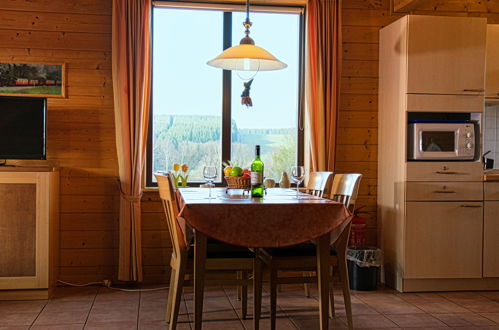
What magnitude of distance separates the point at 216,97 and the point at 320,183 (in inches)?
52.2

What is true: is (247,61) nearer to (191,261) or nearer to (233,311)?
(191,261)

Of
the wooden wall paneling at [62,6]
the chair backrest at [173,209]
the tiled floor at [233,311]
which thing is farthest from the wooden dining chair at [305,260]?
the wooden wall paneling at [62,6]

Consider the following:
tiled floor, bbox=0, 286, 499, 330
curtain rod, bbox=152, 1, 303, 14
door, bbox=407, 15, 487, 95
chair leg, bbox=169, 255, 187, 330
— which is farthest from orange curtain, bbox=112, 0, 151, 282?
door, bbox=407, 15, 487, 95

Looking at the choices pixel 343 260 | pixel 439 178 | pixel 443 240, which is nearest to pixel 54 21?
pixel 343 260

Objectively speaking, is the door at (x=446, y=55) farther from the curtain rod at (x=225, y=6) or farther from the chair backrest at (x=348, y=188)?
the chair backrest at (x=348, y=188)

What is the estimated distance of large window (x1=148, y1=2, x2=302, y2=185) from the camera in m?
4.77

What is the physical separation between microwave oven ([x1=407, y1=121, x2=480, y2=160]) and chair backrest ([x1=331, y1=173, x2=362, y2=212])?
990 millimetres

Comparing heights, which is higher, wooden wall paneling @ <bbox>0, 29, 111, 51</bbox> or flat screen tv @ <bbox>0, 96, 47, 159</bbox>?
wooden wall paneling @ <bbox>0, 29, 111, 51</bbox>

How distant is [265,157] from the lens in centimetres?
490

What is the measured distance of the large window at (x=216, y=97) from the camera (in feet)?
15.7

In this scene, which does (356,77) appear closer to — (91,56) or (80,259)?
(91,56)

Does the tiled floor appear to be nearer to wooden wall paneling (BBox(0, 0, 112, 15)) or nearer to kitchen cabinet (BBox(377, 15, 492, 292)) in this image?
kitchen cabinet (BBox(377, 15, 492, 292))

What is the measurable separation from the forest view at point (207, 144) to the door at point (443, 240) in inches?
44.4

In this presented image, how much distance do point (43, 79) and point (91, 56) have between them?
39 centimetres
